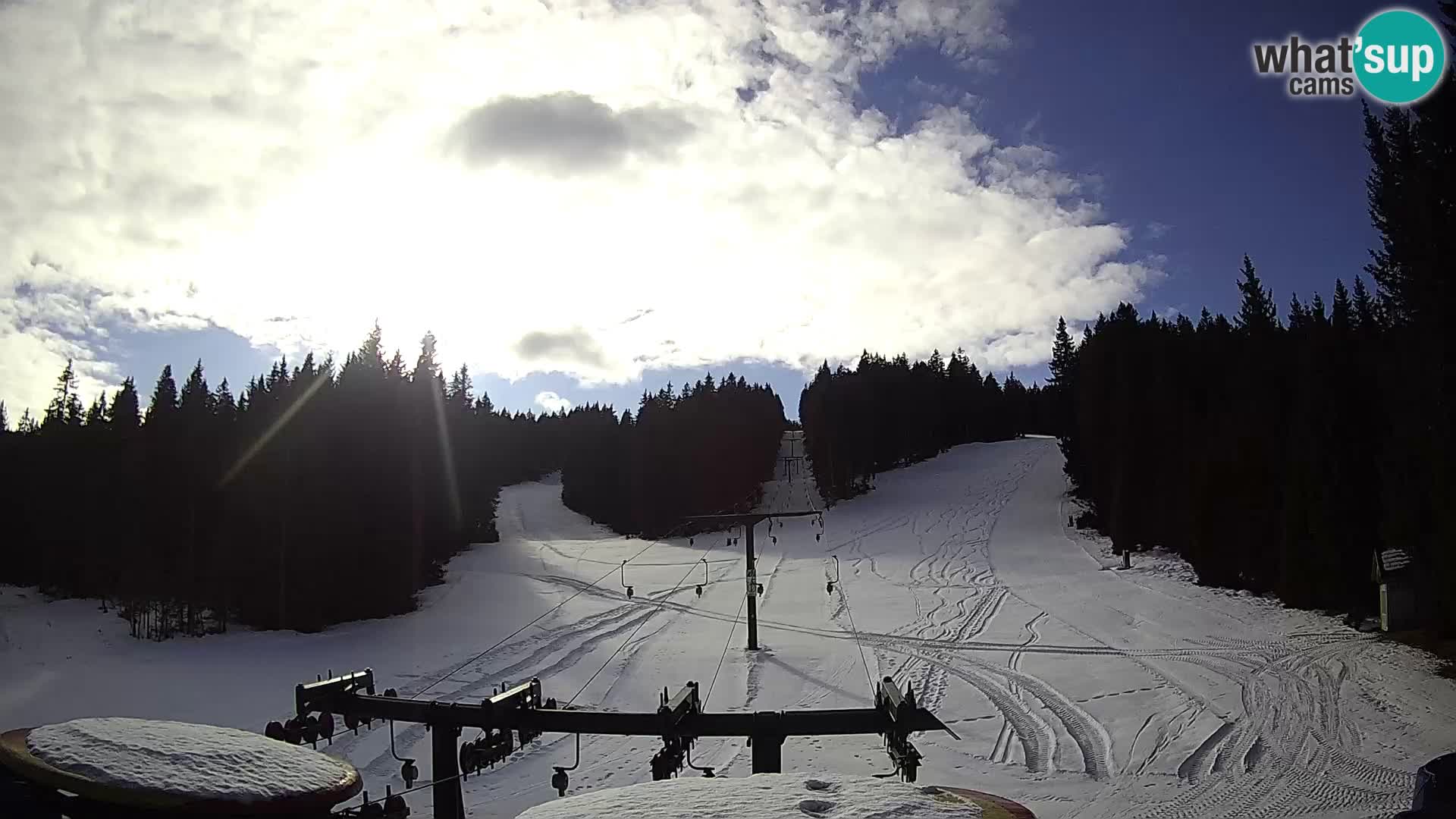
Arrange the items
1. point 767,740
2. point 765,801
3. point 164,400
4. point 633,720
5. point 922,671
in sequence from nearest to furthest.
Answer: point 765,801, point 767,740, point 633,720, point 922,671, point 164,400

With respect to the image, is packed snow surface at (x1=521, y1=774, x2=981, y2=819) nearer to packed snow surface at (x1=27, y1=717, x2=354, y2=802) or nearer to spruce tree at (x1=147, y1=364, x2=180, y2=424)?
packed snow surface at (x1=27, y1=717, x2=354, y2=802)

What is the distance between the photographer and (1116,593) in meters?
33.7

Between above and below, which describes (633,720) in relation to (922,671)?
above

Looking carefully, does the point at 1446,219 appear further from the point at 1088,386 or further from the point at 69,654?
the point at 69,654

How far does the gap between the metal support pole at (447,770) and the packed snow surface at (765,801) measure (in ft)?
16.2

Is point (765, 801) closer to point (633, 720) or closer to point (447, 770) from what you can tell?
point (633, 720)

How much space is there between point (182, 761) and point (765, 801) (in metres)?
3.32

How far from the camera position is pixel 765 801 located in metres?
3.58

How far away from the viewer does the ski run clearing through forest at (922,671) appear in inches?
574

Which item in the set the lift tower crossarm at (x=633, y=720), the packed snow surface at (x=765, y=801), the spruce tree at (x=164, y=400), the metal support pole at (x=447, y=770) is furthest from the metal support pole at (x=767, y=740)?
the spruce tree at (x=164, y=400)

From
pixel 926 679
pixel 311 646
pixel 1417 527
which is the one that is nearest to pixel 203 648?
pixel 311 646

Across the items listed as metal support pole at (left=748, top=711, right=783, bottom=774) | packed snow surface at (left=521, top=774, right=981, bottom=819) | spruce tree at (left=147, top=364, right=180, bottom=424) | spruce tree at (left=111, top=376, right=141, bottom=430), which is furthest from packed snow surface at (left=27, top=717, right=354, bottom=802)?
spruce tree at (left=111, top=376, right=141, bottom=430)

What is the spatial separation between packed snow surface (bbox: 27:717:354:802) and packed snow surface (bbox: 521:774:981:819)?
5.80 ft

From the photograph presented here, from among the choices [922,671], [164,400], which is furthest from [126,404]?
[922,671]
